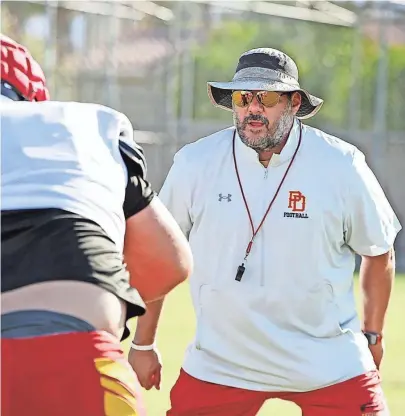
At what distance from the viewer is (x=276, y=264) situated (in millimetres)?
4910

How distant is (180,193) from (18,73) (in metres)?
2.03

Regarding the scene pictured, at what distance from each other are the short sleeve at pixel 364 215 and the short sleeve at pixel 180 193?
0.68 meters

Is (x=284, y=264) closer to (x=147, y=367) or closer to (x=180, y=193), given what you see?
(x=180, y=193)

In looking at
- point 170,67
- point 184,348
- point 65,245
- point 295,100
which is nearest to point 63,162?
point 65,245

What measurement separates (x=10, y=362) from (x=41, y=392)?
0.10 metres

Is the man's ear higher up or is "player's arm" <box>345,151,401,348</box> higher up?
the man's ear

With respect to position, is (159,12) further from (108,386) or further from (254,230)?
(108,386)

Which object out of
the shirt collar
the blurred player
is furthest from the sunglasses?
the blurred player

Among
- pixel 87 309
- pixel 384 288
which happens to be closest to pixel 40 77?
pixel 87 309

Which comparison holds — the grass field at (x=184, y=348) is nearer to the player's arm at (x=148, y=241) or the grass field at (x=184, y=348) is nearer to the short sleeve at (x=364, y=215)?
the short sleeve at (x=364, y=215)

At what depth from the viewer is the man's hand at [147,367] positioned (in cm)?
504

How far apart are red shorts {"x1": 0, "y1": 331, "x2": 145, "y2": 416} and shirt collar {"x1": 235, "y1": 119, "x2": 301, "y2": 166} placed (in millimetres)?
2332

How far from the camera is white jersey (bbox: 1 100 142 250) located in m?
2.94

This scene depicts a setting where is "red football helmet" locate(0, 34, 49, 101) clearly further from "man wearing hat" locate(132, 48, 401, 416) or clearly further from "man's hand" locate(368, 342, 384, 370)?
"man's hand" locate(368, 342, 384, 370)
